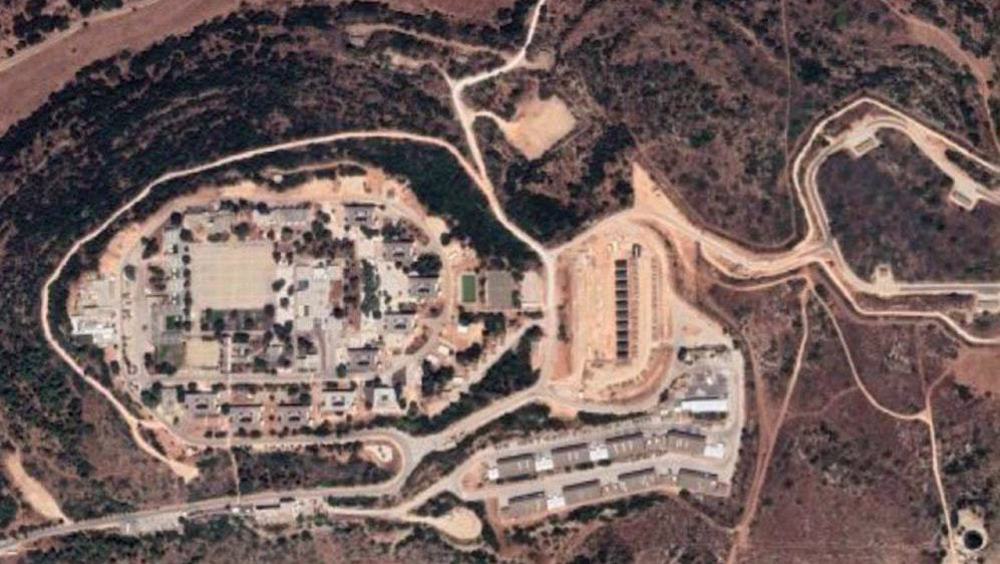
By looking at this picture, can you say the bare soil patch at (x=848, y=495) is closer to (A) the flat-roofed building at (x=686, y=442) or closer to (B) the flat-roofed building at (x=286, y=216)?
(A) the flat-roofed building at (x=686, y=442)

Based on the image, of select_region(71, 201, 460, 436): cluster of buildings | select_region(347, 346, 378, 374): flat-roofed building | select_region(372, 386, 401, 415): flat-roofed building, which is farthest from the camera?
select_region(71, 201, 460, 436): cluster of buildings

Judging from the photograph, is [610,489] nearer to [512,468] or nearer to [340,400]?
→ [512,468]

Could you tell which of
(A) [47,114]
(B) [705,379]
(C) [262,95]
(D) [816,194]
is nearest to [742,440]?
(B) [705,379]

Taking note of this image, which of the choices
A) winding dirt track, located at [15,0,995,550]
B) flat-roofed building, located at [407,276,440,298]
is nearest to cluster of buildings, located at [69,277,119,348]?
winding dirt track, located at [15,0,995,550]

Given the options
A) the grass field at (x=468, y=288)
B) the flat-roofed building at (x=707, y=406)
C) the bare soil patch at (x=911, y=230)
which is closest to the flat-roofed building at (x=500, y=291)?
the grass field at (x=468, y=288)

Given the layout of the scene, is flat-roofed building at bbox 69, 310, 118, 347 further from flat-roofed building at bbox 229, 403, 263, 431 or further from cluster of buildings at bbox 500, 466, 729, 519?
cluster of buildings at bbox 500, 466, 729, 519

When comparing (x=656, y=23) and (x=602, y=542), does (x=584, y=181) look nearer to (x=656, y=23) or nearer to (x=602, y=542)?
(x=656, y=23)
